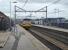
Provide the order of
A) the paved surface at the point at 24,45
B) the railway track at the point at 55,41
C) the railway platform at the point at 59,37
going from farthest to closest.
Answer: the railway platform at the point at 59,37
the railway track at the point at 55,41
the paved surface at the point at 24,45

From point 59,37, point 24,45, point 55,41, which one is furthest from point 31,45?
point 59,37

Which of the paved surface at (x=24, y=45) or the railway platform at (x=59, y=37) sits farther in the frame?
the railway platform at (x=59, y=37)

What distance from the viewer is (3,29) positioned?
1852 inches

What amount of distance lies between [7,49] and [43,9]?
74.2 metres

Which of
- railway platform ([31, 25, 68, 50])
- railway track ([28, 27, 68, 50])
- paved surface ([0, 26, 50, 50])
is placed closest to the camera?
paved surface ([0, 26, 50, 50])

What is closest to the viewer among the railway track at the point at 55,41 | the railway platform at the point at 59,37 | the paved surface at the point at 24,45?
the paved surface at the point at 24,45

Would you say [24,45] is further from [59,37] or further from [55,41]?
[59,37]

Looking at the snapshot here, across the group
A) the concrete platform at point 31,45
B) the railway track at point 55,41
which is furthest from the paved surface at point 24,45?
the railway track at point 55,41

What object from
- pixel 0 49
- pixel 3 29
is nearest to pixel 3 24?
pixel 3 29

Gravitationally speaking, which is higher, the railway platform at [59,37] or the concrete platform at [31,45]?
the concrete platform at [31,45]

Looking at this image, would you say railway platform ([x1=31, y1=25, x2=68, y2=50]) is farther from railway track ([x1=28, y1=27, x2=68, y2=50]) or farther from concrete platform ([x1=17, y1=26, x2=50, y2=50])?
concrete platform ([x1=17, y1=26, x2=50, y2=50])

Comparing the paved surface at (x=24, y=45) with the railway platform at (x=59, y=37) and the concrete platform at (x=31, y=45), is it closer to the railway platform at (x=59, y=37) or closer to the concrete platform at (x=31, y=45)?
the concrete platform at (x=31, y=45)

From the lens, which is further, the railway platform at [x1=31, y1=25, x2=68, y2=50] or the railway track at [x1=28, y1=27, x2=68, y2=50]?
the railway platform at [x1=31, y1=25, x2=68, y2=50]

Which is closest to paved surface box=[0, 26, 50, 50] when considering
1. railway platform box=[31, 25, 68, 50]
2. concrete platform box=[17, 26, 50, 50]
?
concrete platform box=[17, 26, 50, 50]
